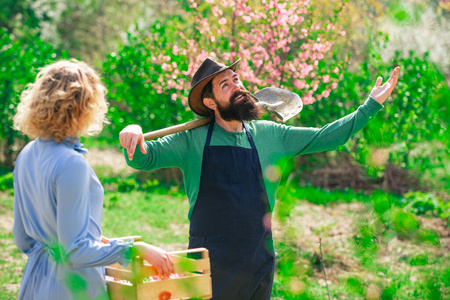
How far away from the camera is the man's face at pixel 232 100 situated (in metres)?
2.81

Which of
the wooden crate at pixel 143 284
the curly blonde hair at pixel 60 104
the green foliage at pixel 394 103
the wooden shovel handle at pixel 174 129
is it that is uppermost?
the curly blonde hair at pixel 60 104

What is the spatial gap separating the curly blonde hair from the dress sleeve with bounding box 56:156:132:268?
0.49 ft

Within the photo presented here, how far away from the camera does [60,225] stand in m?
1.62

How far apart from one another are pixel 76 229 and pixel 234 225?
110 centimetres

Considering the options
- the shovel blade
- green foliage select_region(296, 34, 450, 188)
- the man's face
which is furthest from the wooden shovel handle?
green foliage select_region(296, 34, 450, 188)

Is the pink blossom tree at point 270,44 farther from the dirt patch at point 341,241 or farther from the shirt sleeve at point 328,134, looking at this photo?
the shirt sleeve at point 328,134

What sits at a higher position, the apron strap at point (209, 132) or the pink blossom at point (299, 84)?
the apron strap at point (209, 132)

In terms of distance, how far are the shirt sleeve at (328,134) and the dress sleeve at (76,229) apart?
142 cm

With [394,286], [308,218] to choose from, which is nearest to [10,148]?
[308,218]

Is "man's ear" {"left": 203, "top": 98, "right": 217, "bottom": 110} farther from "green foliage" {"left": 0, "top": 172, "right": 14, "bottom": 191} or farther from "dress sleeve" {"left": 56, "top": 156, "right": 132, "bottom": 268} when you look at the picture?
"green foliage" {"left": 0, "top": 172, "right": 14, "bottom": 191}

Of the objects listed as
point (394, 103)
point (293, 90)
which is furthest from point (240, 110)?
point (394, 103)

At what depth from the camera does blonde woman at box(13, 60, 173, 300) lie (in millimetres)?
1627

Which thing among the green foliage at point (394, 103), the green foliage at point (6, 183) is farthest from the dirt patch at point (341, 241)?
the green foliage at point (6, 183)

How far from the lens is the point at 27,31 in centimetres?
1705
